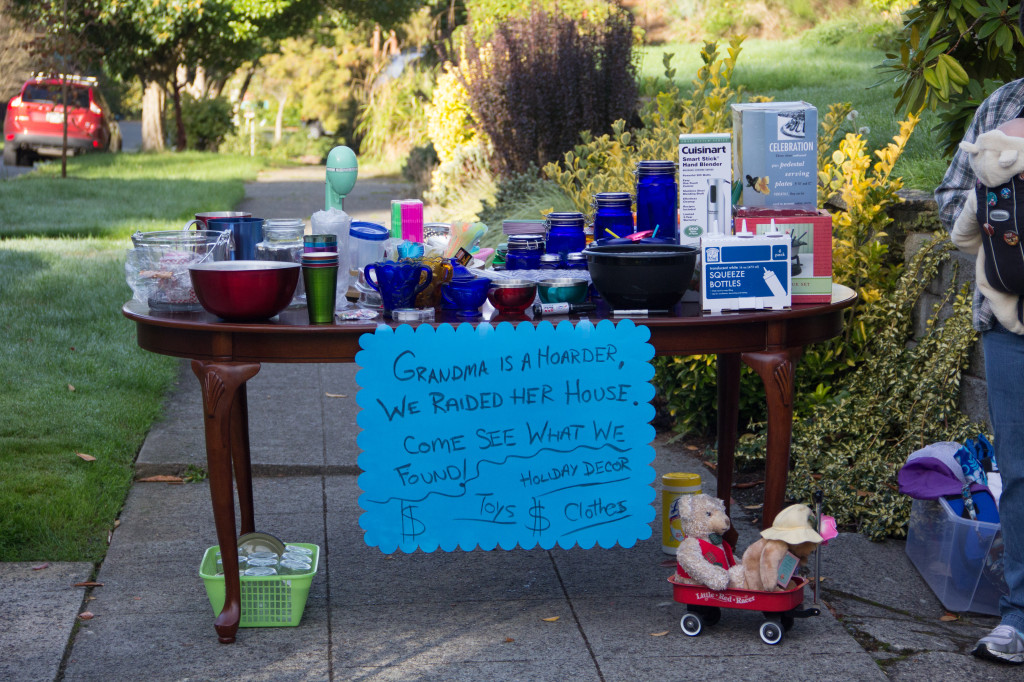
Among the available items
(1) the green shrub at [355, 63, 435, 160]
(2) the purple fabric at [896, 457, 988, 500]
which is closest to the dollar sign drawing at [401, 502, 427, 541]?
(2) the purple fabric at [896, 457, 988, 500]

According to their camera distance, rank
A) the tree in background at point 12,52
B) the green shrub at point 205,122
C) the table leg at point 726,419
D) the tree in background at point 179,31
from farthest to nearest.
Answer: the green shrub at point 205,122 < the tree in background at point 12,52 < the tree in background at point 179,31 < the table leg at point 726,419

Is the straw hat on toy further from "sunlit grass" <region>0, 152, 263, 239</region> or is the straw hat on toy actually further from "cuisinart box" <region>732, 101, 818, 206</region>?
"sunlit grass" <region>0, 152, 263, 239</region>

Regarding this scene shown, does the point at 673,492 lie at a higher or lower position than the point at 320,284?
lower

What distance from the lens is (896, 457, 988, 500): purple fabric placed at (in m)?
3.73

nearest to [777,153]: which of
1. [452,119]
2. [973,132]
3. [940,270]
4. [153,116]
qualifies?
[973,132]

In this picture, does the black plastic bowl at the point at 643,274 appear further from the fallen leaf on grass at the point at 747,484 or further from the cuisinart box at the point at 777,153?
the fallen leaf on grass at the point at 747,484

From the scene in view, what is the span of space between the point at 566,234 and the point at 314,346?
39.1 inches

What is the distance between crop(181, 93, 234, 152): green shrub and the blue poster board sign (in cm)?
2637

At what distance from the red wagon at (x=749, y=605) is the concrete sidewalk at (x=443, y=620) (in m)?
0.05

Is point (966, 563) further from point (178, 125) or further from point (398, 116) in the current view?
point (178, 125)

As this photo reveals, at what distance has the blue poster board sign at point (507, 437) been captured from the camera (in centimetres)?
325

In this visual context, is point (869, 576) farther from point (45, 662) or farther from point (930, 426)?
point (45, 662)

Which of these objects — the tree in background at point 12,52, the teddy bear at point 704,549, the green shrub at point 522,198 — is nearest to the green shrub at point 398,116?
the tree in background at point 12,52

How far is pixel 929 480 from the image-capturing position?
3.77m
